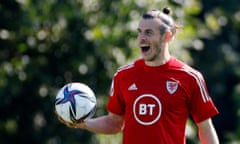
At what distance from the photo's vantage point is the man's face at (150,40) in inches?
336

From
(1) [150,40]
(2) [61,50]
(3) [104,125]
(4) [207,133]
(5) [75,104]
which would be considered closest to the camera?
(1) [150,40]

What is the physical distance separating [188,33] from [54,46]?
6.30 feet

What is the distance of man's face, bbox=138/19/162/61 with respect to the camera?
8.55 meters

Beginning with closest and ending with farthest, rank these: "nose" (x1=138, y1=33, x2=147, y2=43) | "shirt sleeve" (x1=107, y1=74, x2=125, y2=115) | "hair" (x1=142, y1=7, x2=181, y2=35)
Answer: "nose" (x1=138, y1=33, x2=147, y2=43) → "hair" (x1=142, y1=7, x2=181, y2=35) → "shirt sleeve" (x1=107, y1=74, x2=125, y2=115)

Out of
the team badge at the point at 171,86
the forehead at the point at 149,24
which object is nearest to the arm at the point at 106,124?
the team badge at the point at 171,86

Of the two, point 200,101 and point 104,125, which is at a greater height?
point 200,101

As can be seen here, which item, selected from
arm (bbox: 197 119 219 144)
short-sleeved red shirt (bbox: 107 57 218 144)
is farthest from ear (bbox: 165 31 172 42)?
arm (bbox: 197 119 219 144)

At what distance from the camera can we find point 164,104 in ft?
28.2

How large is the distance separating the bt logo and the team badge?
0.39ft

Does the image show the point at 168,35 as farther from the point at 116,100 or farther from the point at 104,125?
the point at 104,125

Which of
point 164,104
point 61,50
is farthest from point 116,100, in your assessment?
point 61,50

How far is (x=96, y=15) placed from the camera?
15.9m

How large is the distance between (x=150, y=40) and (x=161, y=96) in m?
0.44

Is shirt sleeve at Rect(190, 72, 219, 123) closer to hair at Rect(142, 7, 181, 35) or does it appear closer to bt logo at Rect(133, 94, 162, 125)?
bt logo at Rect(133, 94, 162, 125)
